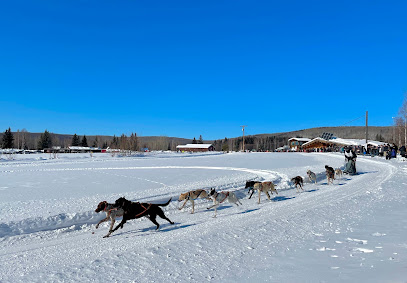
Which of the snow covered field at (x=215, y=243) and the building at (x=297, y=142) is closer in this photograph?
the snow covered field at (x=215, y=243)

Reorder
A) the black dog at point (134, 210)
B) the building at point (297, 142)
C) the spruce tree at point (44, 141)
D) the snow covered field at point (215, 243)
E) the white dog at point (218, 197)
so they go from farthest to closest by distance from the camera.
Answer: the spruce tree at point (44, 141)
the building at point (297, 142)
the white dog at point (218, 197)
the black dog at point (134, 210)
the snow covered field at point (215, 243)

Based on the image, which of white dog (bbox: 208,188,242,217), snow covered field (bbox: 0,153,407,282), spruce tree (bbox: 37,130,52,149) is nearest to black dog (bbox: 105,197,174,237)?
snow covered field (bbox: 0,153,407,282)

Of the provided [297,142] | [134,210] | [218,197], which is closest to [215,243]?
[134,210]

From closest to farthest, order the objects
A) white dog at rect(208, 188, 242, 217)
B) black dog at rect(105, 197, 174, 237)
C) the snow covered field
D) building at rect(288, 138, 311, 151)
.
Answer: the snow covered field → black dog at rect(105, 197, 174, 237) → white dog at rect(208, 188, 242, 217) → building at rect(288, 138, 311, 151)

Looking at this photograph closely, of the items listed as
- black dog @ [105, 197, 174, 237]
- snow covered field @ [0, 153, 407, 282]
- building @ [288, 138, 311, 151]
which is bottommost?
snow covered field @ [0, 153, 407, 282]

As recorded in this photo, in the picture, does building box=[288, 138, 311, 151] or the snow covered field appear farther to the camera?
building box=[288, 138, 311, 151]

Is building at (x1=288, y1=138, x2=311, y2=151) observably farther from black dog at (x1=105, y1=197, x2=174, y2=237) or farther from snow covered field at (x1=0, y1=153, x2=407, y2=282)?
black dog at (x1=105, y1=197, x2=174, y2=237)

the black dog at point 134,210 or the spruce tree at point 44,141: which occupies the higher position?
the spruce tree at point 44,141

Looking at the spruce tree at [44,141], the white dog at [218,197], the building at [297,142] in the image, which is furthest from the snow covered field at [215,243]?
the spruce tree at [44,141]

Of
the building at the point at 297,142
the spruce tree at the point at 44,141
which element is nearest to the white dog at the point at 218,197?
the building at the point at 297,142

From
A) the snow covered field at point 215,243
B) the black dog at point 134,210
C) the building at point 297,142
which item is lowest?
the snow covered field at point 215,243

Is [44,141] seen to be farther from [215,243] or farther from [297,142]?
[215,243]

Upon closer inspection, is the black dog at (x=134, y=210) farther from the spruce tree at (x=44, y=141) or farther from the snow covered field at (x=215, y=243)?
the spruce tree at (x=44, y=141)

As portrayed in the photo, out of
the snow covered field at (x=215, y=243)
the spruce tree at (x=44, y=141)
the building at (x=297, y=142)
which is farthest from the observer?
the spruce tree at (x=44, y=141)
